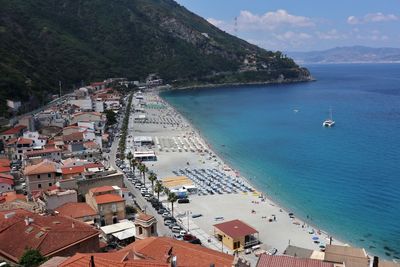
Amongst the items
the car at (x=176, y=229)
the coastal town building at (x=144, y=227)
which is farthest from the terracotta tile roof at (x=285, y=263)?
the car at (x=176, y=229)

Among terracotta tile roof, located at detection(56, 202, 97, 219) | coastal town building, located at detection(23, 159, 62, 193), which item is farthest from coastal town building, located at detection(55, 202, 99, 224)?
coastal town building, located at detection(23, 159, 62, 193)

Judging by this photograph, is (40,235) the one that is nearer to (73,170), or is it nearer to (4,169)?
(73,170)

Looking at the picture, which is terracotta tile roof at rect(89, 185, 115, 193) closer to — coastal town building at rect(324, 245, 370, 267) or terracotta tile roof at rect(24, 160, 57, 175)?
terracotta tile roof at rect(24, 160, 57, 175)

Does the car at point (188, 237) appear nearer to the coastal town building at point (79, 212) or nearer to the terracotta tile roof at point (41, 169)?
the coastal town building at point (79, 212)

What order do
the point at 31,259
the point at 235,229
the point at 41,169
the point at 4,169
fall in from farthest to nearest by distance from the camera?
the point at 4,169, the point at 41,169, the point at 235,229, the point at 31,259

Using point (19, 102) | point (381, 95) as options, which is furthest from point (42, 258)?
point (381, 95)

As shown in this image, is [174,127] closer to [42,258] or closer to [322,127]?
[322,127]

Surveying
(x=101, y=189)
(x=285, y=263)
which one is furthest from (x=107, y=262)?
(x=101, y=189)
